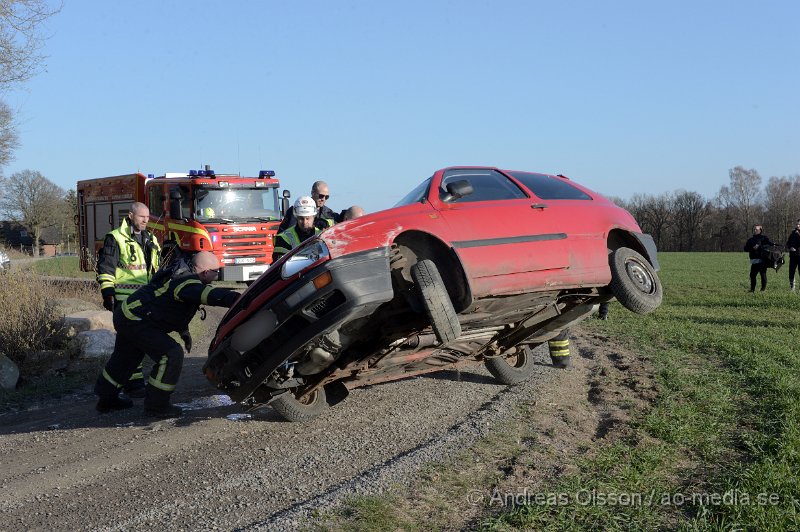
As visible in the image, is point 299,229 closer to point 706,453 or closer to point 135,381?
point 135,381

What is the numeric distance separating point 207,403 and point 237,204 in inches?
433

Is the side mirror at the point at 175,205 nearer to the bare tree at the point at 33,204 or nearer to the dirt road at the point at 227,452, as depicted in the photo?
the dirt road at the point at 227,452

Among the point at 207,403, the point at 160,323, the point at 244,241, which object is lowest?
the point at 207,403

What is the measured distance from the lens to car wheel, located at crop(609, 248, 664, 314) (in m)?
5.70

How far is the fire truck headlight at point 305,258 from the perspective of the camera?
4.60 metres

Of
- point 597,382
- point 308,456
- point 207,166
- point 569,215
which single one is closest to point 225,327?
point 308,456

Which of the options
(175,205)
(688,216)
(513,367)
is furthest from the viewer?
(688,216)

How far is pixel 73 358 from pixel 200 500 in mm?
5702

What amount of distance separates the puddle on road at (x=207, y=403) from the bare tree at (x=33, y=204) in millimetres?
64778

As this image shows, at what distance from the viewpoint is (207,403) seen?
23.2ft

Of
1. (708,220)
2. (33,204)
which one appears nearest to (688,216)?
(708,220)

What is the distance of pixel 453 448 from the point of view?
5.14 meters

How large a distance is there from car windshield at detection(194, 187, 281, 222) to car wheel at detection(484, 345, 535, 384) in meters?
10.9

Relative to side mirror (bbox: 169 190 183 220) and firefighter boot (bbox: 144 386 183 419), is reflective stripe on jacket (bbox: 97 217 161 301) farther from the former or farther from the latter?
side mirror (bbox: 169 190 183 220)
